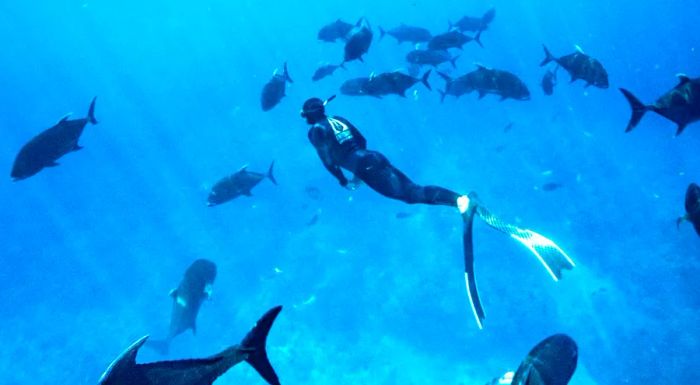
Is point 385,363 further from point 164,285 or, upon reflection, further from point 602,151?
point 602,151

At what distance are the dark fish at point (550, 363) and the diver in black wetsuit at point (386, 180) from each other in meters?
0.56

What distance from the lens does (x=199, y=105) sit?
4194 cm

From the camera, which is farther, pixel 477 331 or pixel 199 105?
pixel 199 105

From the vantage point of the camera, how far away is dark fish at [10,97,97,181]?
6.41m

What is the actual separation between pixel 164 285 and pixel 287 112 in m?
15.8

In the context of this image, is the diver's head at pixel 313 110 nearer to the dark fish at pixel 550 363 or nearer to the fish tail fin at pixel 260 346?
the fish tail fin at pixel 260 346

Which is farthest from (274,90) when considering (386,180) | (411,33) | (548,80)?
(411,33)

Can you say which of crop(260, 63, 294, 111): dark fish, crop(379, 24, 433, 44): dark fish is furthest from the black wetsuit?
crop(379, 24, 433, 44): dark fish

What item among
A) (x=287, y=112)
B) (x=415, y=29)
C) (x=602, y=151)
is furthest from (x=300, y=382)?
(x=287, y=112)

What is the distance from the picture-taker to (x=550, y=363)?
4.02 metres

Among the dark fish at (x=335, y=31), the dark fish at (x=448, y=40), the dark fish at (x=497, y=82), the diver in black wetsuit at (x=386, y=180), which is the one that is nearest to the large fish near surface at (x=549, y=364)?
the diver in black wetsuit at (x=386, y=180)

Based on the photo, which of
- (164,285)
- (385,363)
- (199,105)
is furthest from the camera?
(199,105)

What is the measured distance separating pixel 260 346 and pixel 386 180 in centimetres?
233

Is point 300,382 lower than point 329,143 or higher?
lower
